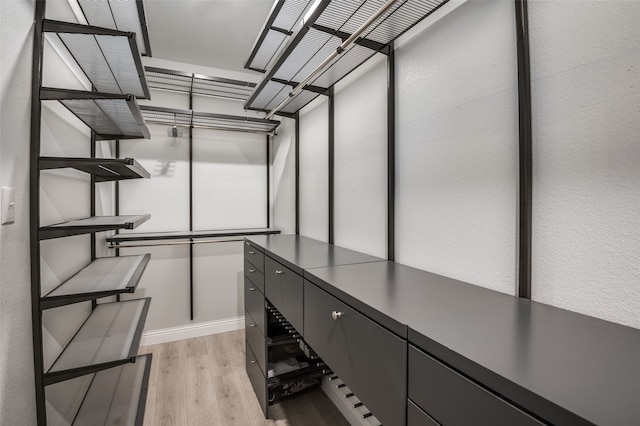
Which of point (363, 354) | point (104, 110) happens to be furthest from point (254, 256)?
point (363, 354)

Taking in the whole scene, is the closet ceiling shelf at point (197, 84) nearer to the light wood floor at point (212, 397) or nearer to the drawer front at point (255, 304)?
the drawer front at point (255, 304)

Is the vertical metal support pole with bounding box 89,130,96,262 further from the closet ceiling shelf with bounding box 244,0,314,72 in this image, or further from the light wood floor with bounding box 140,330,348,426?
the closet ceiling shelf with bounding box 244,0,314,72

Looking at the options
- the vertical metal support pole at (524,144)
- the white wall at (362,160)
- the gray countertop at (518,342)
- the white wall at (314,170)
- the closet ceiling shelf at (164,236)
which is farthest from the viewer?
the closet ceiling shelf at (164,236)

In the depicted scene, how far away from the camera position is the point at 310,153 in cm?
251

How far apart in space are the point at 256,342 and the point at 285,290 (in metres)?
0.82

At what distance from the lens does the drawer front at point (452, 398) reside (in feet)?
1.72

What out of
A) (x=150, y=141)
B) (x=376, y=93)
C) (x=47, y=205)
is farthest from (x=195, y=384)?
(x=376, y=93)

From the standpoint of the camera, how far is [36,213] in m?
1.19

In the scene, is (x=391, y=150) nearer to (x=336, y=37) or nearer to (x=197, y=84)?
(x=336, y=37)

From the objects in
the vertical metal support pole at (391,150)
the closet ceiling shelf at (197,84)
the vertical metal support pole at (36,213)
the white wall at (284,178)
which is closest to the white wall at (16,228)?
the vertical metal support pole at (36,213)

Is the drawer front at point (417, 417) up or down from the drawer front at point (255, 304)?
up

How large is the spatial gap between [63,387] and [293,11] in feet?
7.52

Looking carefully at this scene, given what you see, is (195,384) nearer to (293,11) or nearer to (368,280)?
(368,280)

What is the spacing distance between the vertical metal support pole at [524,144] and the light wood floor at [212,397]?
1.59m
